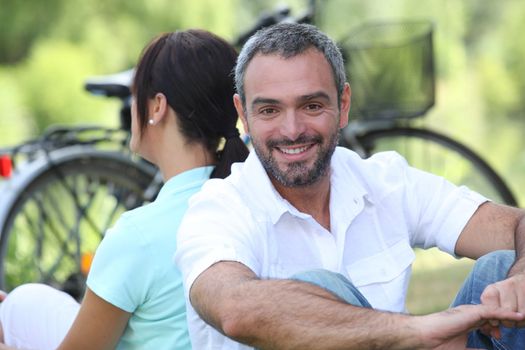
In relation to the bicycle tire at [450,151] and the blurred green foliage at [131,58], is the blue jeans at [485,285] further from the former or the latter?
the blurred green foliage at [131,58]

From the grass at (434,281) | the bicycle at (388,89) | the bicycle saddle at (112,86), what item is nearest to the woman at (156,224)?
the bicycle saddle at (112,86)

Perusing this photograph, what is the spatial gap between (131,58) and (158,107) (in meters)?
5.12

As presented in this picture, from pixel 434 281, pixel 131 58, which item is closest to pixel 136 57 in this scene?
pixel 131 58

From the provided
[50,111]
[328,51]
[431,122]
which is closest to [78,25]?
[50,111]

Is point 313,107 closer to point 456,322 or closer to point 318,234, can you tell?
point 318,234

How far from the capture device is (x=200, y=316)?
2102 millimetres

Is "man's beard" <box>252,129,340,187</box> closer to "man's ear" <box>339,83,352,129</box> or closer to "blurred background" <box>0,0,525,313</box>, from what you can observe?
"man's ear" <box>339,83,352,129</box>

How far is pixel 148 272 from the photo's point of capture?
91.4 inches

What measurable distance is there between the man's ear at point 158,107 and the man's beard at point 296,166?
0.83 feet

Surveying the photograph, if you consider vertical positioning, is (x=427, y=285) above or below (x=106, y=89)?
below

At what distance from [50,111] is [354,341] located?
5754 mm

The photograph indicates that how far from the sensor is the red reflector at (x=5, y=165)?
3.70m

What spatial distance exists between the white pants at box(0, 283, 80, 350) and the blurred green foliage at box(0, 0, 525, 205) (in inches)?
180

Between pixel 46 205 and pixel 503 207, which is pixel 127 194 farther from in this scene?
pixel 503 207
